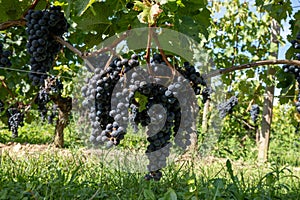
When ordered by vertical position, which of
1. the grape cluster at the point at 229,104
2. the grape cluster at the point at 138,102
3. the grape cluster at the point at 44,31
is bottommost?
the grape cluster at the point at 138,102

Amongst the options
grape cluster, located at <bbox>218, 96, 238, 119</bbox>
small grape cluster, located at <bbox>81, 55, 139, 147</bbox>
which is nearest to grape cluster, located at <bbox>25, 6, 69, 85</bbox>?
small grape cluster, located at <bbox>81, 55, 139, 147</bbox>

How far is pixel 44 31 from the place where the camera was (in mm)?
1688

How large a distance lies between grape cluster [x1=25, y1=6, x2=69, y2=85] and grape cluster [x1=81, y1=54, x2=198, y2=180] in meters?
0.27

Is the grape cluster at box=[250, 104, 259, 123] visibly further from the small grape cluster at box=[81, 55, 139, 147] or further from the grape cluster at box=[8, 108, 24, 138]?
the small grape cluster at box=[81, 55, 139, 147]

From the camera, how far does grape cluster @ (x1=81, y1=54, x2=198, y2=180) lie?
1435 millimetres

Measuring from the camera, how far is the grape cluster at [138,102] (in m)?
1.43

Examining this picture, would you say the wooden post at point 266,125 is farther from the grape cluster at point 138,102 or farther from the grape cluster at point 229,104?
the grape cluster at point 138,102

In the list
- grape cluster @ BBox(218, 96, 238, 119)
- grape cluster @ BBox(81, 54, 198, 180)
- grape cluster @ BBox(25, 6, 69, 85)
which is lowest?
grape cluster @ BBox(81, 54, 198, 180)

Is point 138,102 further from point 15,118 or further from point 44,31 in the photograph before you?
point 15,118

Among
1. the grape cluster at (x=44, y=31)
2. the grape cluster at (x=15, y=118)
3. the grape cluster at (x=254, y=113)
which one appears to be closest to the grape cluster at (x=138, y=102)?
the grape cluster at (x=44, y=31)

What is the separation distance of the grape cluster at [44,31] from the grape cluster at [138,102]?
0.27 meters

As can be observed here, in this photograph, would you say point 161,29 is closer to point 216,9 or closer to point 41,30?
point 41,30

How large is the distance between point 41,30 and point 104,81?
40 centimetres

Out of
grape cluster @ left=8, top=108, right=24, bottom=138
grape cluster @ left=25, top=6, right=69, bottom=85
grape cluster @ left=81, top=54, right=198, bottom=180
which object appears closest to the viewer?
grape cluster @ left=81, top=54, right=198, bottom=180
